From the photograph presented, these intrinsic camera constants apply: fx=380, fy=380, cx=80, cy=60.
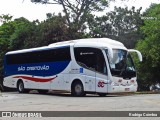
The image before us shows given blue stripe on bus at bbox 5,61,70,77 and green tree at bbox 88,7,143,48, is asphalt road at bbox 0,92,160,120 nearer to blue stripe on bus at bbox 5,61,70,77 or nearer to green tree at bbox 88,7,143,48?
blue stripe on bus at bbox 5,61,70,77

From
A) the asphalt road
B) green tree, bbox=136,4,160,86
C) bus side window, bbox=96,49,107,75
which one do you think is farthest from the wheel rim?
green tree, bbox=136,4,160,86

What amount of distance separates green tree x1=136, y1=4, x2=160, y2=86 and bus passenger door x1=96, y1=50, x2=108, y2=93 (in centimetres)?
1136

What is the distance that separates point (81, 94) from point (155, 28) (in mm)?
12978

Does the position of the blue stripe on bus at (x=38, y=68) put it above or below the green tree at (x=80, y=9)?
below

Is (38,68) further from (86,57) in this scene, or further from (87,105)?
(87,105)

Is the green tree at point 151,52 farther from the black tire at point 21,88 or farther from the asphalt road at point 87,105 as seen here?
the asphalt road at point 87,105

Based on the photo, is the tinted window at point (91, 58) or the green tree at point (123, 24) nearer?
the tinted window at point (91, 58)

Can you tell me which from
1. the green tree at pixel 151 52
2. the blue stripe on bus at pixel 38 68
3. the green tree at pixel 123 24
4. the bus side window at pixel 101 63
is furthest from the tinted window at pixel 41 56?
the green tree at pixel 123 24

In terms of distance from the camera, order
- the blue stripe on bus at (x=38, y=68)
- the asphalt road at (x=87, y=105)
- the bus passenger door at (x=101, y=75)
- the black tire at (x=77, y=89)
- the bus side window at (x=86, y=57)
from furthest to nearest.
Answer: the blue stripe on bus at (x=38, y=68) < the black tire at (x=77, y=89) < the bus side window at (x=86, y=57) < the bus passenger door at (x=101, y=75) < the asphalt road at (x=87, y=105)

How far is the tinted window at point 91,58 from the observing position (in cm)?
2084

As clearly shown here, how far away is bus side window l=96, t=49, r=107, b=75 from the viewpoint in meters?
20.7

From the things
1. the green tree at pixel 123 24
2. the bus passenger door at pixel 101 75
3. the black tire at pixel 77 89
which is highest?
the green tree at pixel 123 24

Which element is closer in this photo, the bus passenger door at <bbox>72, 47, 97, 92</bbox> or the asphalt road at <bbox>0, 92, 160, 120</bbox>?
the asphalt road at <bbox>0, 92, 160, 120</bbox>

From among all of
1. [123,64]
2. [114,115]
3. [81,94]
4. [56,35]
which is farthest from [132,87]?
[56,35]
